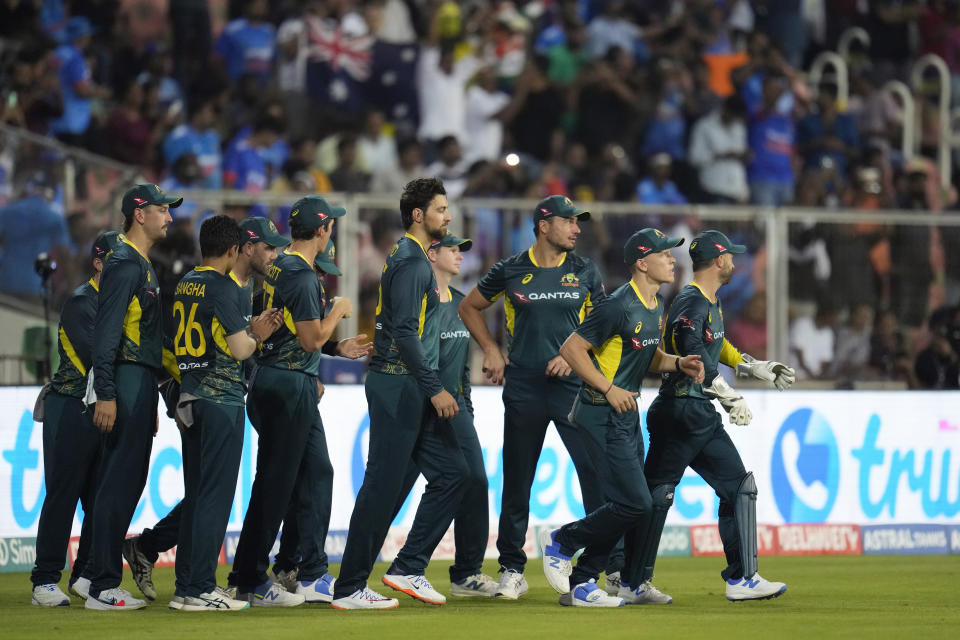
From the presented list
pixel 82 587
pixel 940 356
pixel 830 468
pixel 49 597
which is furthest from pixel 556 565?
pixel 940 356

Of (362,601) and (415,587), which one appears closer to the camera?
(362,601)

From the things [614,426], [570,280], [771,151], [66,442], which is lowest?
[66,442]

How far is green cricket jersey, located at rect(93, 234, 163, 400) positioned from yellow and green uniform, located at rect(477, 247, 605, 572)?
2495mm

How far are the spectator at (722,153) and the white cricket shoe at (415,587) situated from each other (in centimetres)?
1022

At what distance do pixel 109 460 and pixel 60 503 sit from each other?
31.8 inches

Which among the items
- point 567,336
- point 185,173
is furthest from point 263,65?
point 567,336

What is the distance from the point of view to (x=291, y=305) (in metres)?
9.67

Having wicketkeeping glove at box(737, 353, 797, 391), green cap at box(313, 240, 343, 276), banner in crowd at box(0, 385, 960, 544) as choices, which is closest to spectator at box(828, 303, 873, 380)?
banner in crowd at box(0, 385, 960, 544)

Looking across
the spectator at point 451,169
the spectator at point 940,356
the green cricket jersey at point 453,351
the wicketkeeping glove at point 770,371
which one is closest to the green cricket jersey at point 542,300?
the green cricket jersey at point 453,351

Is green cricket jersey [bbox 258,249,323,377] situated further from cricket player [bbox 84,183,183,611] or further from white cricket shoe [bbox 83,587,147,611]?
white cricket shoe [bbox 83,587,147,611]

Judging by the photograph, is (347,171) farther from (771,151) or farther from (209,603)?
(209,603)

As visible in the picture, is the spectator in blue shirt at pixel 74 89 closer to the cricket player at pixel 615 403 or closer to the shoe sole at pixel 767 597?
the cricket player at pixel 615 403

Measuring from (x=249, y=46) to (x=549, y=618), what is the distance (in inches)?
464

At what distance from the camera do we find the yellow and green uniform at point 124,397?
371 inches
